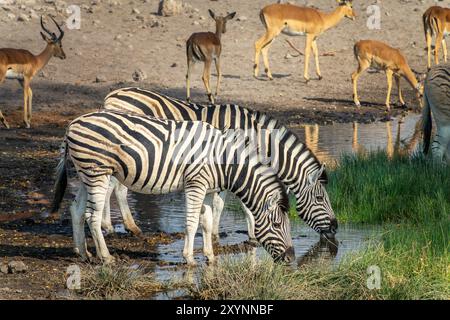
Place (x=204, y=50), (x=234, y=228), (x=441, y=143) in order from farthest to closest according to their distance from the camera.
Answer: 1. (x=204, y=50)
2. (x=441, y=143)
3. (x=234, y=228)

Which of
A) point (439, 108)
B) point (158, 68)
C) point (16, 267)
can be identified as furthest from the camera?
point (158, 68)

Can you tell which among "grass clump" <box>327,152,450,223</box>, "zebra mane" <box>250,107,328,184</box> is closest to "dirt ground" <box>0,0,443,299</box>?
"zebra mane" <box>250,107,328,184</box>

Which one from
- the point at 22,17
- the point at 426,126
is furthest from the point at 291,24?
the point at 426,126

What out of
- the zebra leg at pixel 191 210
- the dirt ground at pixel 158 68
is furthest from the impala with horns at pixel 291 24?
the zebra leg at pixel 191 210

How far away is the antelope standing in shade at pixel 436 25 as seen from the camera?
69.0 feet

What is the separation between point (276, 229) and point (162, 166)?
1008 millimetres

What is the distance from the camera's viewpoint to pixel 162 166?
8.60 metres

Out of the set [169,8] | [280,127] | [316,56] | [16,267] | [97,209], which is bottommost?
[16,267]

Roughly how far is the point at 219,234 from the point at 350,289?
2.48 metres

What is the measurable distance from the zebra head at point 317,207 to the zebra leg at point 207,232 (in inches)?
36.7

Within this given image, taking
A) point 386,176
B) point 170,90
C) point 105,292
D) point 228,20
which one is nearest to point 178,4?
point 228,20

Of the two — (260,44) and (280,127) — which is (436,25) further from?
(280,127)

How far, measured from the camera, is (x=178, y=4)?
861 inches
